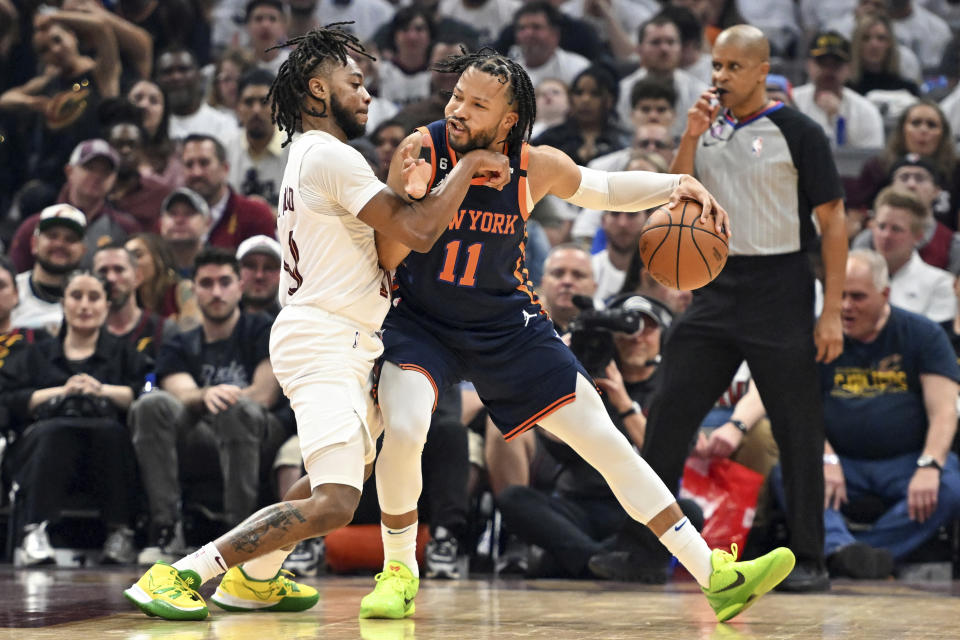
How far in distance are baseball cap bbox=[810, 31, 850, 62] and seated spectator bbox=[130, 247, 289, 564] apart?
5.07 m

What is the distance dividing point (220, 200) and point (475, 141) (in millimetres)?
5350

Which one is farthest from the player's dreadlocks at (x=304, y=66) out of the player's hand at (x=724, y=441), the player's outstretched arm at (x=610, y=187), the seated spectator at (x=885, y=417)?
the seated spectator at (x=885, y=417)

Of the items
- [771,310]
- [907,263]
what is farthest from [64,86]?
[771,310]

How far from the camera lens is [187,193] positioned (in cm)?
911

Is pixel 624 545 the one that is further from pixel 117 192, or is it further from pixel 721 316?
pixel 117 192

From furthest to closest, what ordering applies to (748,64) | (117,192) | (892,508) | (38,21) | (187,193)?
(38,21) < (117,192) < (187,193) < (892,508) < (748,64)

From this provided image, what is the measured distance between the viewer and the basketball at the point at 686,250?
4.78 m

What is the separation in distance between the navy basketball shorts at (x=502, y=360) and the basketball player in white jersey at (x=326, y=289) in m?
0.19

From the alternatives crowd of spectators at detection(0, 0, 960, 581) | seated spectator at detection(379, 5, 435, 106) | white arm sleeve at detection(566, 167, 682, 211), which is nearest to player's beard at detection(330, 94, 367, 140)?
crowd of spectators at detection(0, 0, 960, 581)

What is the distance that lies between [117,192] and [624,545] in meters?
5.61

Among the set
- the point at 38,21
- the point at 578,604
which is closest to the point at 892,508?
the point at 578,604

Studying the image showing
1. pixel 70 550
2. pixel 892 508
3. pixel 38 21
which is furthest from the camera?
pixel 38 21

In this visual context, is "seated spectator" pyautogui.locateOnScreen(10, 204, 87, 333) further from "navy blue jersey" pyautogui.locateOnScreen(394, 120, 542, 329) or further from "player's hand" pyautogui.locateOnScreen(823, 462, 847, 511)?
"player's hand" pyautogui.locateOnScreen(823, 462, 847, 511)

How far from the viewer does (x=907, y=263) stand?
8266mm
